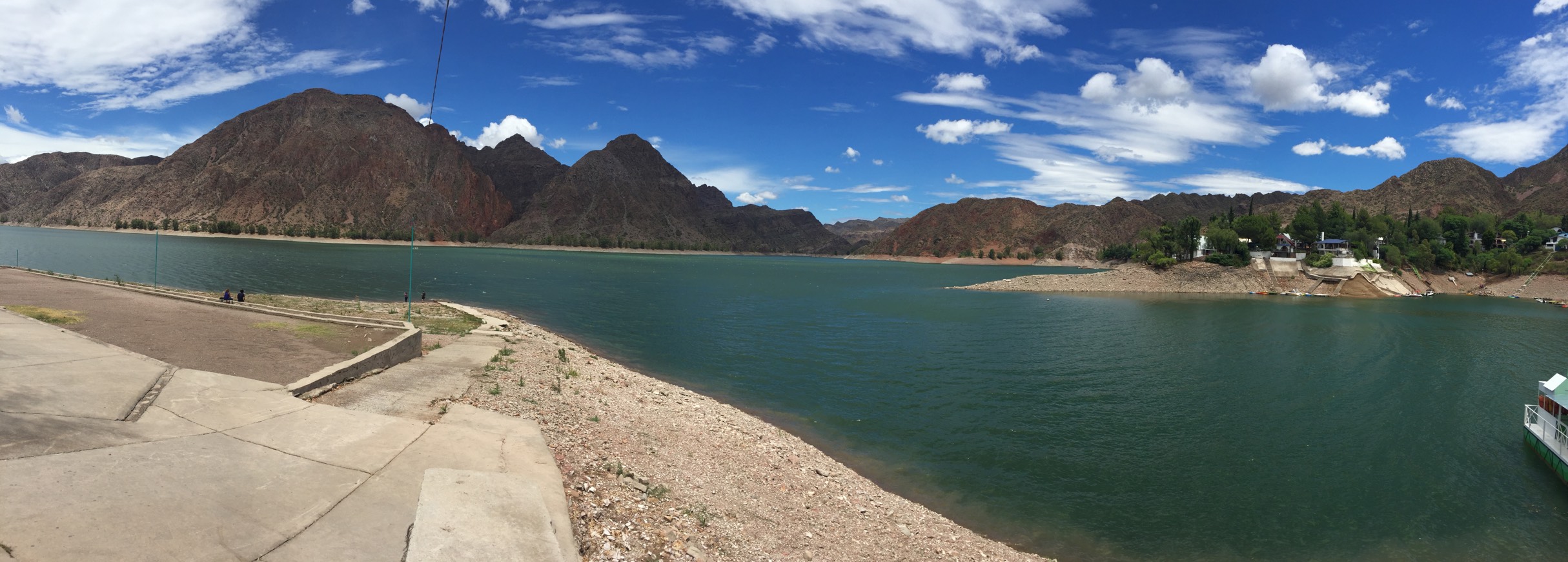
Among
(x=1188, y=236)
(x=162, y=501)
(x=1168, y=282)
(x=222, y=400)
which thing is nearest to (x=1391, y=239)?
(x=1188, y=236)

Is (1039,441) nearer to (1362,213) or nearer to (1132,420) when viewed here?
(1132,420)

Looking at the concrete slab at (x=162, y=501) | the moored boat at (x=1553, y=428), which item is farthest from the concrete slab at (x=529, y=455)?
the moored boat at (x=1553, y=428)

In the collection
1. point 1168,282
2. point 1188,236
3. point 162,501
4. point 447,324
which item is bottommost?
point 447,324

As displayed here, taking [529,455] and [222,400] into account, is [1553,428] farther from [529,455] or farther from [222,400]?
[222,400]

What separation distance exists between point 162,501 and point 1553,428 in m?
27.1

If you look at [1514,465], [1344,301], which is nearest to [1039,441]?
[1514,465]

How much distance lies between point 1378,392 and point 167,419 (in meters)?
35.3

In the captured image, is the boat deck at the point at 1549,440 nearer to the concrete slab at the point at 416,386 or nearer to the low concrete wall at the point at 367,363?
the concrete slab at the point at 416,386

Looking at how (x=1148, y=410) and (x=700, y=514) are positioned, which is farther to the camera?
(x=1148, y=410)

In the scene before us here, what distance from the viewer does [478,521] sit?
22.9ft

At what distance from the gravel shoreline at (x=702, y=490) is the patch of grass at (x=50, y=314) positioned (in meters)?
10.8

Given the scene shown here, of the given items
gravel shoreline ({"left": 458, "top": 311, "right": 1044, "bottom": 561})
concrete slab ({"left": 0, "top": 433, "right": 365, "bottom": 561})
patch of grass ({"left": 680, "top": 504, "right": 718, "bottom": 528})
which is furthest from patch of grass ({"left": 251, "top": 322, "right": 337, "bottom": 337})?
patch of grass ({"left": 680, "top": 504, "right": 718, "bottom": 528})

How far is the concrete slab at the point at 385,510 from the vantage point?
6117mm

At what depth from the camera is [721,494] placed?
Result: 1130 centimetres
